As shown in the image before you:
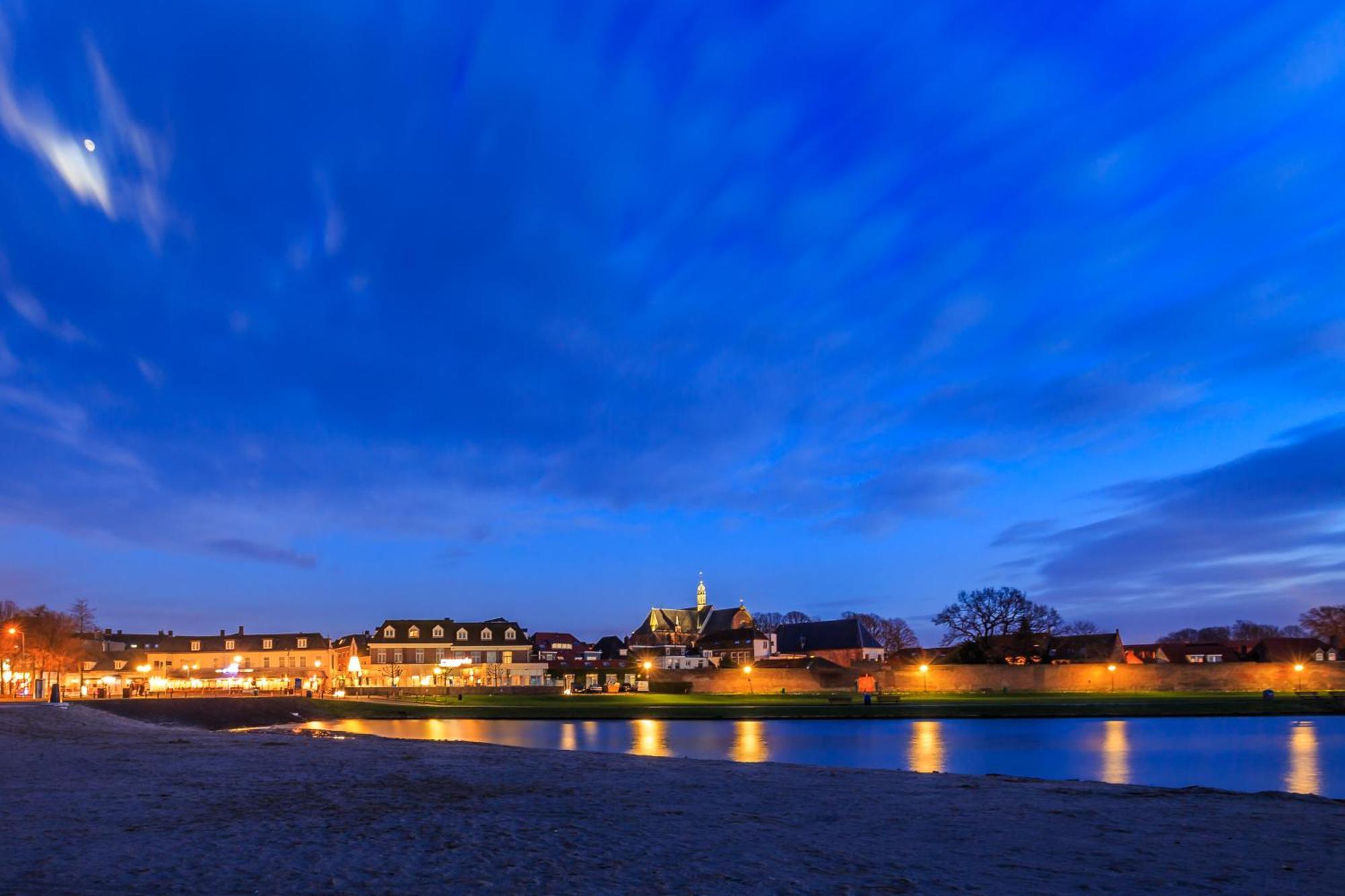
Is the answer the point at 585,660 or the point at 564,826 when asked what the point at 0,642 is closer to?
the point at 564,826

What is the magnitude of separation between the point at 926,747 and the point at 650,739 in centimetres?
1163

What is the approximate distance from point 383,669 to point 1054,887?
11284 cm

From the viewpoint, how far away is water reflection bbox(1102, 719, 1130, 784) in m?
27.5

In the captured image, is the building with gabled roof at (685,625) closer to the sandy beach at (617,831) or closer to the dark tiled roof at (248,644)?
the dark tiled roof at (248,644)

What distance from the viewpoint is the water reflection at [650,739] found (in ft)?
109

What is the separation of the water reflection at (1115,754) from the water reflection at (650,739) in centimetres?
1388

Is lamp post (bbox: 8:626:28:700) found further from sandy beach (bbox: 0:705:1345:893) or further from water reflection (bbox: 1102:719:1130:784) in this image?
water reflection (bbox: 1102:719:1130:784)

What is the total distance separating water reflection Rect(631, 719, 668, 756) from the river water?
0.34 ft

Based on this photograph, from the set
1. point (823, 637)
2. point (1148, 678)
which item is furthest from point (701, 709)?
point (823, 637)

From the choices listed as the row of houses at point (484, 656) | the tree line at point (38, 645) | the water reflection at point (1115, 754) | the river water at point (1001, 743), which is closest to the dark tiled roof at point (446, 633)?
the row of houses at point (484, 656)

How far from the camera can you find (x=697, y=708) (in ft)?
193

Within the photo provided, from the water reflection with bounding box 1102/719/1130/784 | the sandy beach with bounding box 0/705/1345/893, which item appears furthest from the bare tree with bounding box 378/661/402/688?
the sandy beach with bounding box 0/705/1345/893

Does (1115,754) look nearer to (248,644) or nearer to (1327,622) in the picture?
(1327,622)

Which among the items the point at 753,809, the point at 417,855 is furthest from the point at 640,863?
the point at 753,809
